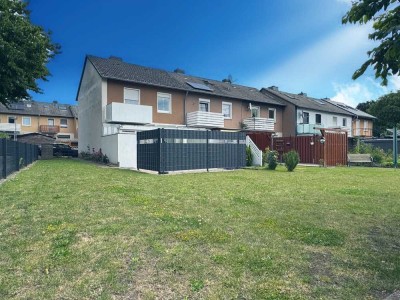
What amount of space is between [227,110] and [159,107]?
800cm

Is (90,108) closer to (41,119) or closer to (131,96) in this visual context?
(131,96)

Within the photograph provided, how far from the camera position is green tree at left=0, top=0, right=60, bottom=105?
1730 cm

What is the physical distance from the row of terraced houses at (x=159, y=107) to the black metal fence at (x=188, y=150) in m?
5.16

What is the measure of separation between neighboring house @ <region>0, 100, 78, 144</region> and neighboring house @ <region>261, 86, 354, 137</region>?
36652 mm

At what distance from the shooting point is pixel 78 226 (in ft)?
16.8

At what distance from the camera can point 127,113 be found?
23000 mm

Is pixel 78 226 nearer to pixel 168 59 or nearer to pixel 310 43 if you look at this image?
pixel 310 43

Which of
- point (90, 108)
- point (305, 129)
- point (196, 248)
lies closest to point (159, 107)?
point (90, 108)

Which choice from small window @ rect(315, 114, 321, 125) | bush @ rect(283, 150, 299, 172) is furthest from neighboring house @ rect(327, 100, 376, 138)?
bush @ rect(283, 150, 299, 172)

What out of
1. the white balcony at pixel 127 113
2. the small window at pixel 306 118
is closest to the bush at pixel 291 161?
the white balcony at pixel 127 113

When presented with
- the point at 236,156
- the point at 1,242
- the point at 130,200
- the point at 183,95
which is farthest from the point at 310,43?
the point at 183,95

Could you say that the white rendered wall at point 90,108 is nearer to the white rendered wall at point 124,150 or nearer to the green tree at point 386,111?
the white rendered wall at point 124,150

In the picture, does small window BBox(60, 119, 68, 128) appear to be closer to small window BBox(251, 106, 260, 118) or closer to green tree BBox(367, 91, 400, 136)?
small window BBox(251, 106, 260, 118)

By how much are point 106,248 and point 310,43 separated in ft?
41.2
